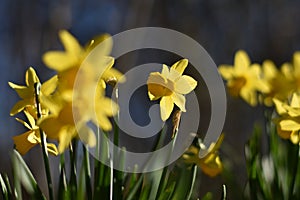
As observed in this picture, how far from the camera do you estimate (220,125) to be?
910 millimetres

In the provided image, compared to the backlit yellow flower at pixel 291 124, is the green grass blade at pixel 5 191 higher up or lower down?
lower down

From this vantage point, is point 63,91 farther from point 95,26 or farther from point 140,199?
point 95,26

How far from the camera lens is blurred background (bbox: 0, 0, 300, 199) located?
143 inches

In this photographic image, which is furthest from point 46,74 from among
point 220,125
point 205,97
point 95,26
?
point 220,125

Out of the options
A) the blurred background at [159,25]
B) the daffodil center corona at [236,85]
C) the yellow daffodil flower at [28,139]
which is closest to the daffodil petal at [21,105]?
the yellow daffodil flower at [28,139]

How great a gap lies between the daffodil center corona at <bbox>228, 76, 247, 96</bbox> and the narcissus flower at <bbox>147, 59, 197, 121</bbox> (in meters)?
0.51

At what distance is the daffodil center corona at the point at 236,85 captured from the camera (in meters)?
1.12

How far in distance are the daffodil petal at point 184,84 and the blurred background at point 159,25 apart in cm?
260

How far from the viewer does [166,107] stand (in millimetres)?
621

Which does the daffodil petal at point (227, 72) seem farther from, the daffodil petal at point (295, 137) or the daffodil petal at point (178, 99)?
the daffodil petal at point (178, 99)

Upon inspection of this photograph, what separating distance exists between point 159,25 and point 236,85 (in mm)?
3366

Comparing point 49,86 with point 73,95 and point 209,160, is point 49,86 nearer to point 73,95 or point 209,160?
point 73,95

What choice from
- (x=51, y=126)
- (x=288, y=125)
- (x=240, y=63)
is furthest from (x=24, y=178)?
(x=240, y=63)

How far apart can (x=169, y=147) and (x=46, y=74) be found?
2907mm
